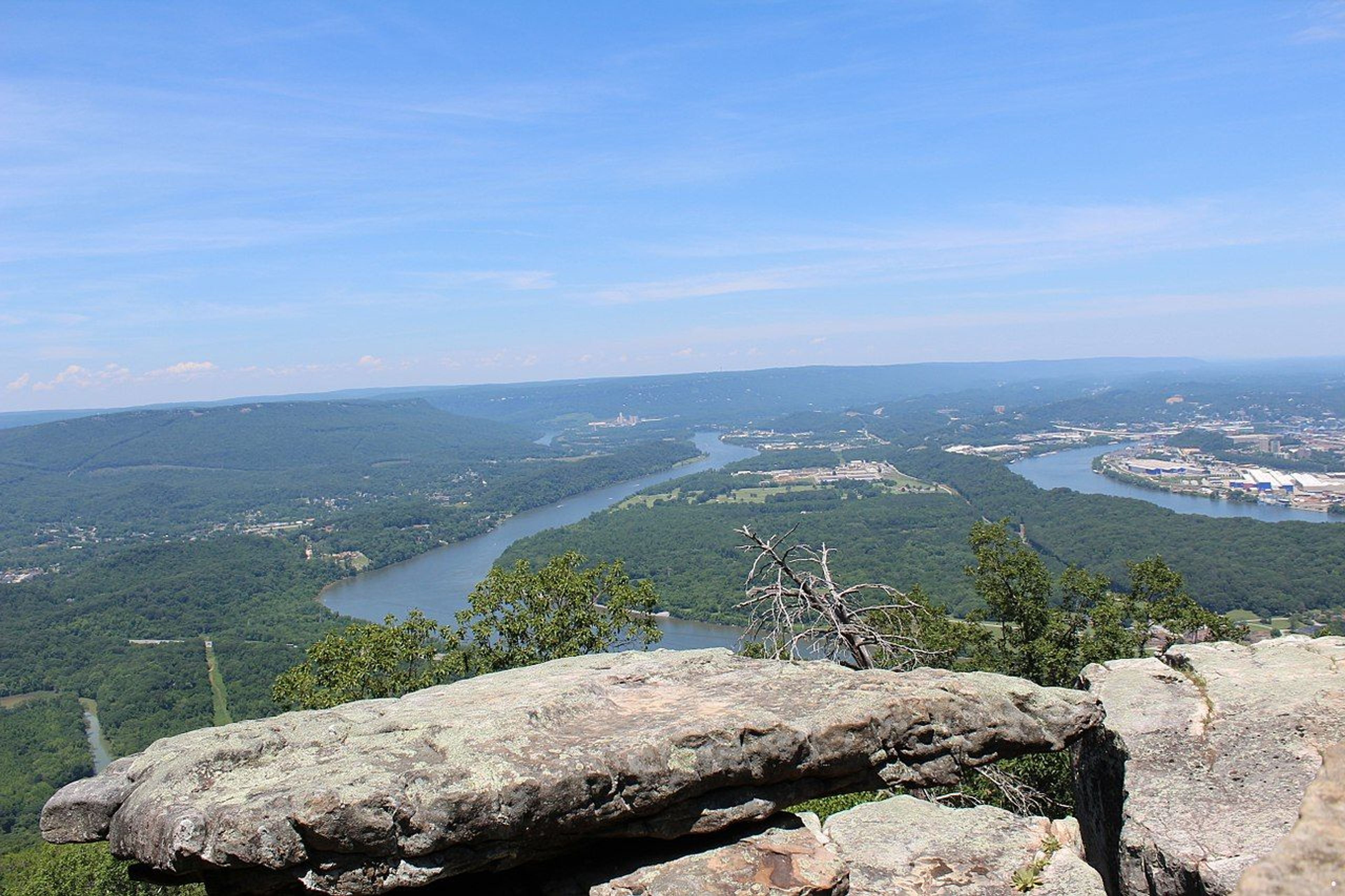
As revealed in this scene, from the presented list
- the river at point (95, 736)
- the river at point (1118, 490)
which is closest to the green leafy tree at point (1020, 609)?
the river at point (95, 736)

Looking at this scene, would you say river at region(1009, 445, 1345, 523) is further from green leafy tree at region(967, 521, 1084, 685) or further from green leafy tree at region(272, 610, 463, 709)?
green leafy tree at region(272, 610, 463, 709)

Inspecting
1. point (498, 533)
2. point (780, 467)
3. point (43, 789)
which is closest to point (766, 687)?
point (43, 789)

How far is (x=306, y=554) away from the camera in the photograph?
356 feet

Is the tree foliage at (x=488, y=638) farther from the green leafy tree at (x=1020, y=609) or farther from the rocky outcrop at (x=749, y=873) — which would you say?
the rocky outcrop at (x=749, y=873)

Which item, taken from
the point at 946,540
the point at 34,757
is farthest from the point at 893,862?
the point at 946,540

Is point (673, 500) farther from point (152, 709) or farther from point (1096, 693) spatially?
point (1096, 693)

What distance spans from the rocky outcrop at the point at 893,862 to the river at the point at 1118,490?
8377 centimetres

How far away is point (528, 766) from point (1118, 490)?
12266 cm

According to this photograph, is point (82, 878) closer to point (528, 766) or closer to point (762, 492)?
point (528, 766)

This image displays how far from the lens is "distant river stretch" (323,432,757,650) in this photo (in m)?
59.0

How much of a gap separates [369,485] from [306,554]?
7741 centimetres

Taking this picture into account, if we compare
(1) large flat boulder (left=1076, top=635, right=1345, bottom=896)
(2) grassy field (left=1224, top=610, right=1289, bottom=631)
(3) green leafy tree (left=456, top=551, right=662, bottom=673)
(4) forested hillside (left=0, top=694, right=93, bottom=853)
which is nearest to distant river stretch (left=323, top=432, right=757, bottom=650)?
(3) green leafy tree (left=456, top=551, right=662, bottom=673)

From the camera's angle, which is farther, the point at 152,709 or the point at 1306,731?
the point at 152,709

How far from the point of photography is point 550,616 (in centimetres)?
1861
